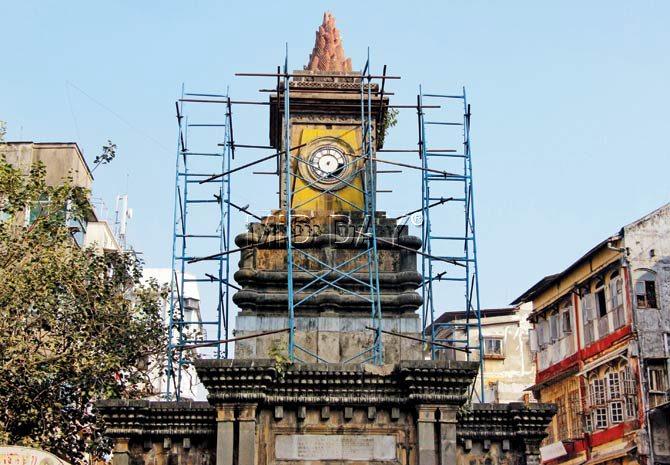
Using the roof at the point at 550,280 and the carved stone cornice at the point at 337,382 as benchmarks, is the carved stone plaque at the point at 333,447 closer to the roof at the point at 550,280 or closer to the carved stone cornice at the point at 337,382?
the carved stone cornice at the point at 337,382

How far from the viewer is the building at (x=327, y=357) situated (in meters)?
18.3

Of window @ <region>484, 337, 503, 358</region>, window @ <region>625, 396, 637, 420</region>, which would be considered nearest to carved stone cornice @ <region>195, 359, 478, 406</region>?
window @ <region>625, 396, 637, 420</region>

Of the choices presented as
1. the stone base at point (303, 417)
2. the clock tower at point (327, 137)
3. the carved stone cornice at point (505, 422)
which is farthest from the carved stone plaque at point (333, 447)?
the clock tower at point (327, 137)

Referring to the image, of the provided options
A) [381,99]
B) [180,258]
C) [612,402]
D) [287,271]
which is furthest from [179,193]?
[612,402]

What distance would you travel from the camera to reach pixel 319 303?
73.3 feet

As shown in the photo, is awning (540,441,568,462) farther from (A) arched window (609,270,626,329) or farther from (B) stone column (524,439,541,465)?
(B) stone column (524,439,541,465)

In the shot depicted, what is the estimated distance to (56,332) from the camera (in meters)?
26.0

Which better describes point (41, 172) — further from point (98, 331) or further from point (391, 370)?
point (391, 370)

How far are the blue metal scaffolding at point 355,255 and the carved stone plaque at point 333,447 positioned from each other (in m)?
2.25

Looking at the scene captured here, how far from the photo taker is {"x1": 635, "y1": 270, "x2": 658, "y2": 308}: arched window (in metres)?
36.0

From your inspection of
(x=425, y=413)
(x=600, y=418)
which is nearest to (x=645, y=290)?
(x=600, y=418)

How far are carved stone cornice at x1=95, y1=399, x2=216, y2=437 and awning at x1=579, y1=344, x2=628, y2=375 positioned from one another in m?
21.4

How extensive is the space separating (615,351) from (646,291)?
8.30 feet

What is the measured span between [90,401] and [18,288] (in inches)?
192
